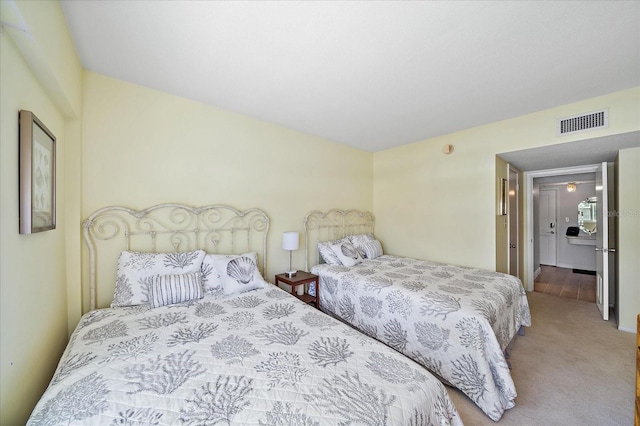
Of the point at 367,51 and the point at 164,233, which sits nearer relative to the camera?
the point at 367,51

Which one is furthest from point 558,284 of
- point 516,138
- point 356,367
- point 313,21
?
point 313,21

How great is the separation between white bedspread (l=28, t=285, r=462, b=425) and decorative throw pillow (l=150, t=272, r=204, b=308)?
214 mm

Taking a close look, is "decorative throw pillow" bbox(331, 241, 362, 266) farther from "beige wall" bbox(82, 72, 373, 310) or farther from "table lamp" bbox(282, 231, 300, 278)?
"table lamp" bbox(282, 231, 300, 278)

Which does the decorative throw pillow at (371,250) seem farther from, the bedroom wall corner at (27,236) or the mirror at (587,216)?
the mirror at (587,216)

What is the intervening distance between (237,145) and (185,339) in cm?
209

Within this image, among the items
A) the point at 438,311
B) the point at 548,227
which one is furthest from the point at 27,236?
the point at 548,227

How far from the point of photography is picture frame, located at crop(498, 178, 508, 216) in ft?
10.7

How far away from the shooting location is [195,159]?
251cm

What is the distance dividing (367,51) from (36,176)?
2.13 m

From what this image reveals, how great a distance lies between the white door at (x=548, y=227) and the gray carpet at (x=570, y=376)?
367cm

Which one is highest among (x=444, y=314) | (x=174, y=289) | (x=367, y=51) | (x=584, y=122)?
(x=367, y=51)

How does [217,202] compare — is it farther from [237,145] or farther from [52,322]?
[52,322]

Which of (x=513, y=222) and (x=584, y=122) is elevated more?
(x=584, y=122)

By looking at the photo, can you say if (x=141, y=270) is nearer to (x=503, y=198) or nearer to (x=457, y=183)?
(x=457, y=183)
